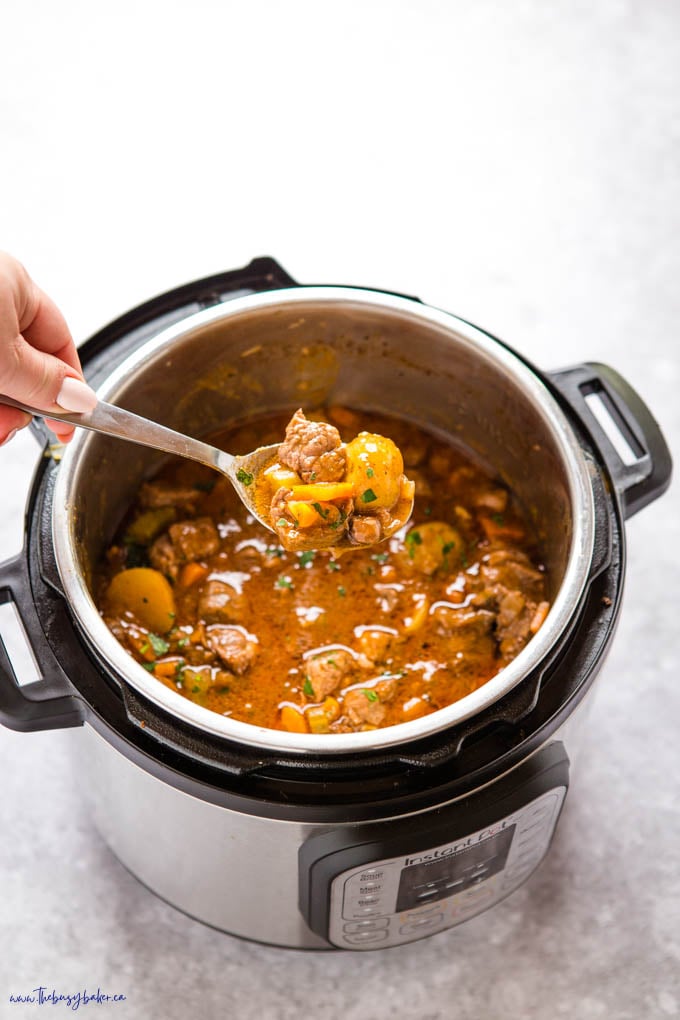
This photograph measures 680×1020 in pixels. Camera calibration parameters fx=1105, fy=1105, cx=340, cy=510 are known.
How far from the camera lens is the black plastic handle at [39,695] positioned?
2238 millimetres

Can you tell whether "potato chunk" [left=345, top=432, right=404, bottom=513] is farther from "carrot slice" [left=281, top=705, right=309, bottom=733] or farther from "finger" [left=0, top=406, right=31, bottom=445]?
"finger" [left=0, top=406, right=31, bottom=445]

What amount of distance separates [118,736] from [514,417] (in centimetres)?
130

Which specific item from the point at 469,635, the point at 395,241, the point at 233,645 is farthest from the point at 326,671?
the point at 395,241

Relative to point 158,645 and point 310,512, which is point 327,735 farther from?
point 158,645

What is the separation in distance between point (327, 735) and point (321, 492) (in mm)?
579

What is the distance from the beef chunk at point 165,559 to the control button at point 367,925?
3.17 feet

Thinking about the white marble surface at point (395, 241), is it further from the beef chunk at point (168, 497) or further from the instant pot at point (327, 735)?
the beef chunk at point (168, 497)

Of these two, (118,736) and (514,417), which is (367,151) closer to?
(514,417)

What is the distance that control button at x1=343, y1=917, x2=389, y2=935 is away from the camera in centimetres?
250

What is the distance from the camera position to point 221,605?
9.20ft

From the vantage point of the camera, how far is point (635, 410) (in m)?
2.66

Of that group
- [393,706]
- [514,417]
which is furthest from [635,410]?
[393,706]

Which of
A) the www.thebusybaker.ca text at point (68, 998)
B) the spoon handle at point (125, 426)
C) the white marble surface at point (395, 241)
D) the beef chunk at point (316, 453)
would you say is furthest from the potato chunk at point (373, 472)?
the www.thebusybaker.ca text at point (68, 998)

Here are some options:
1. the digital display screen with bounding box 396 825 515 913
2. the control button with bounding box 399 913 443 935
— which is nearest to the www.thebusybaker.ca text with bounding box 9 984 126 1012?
the control button with bounding box 399 913 443 935
